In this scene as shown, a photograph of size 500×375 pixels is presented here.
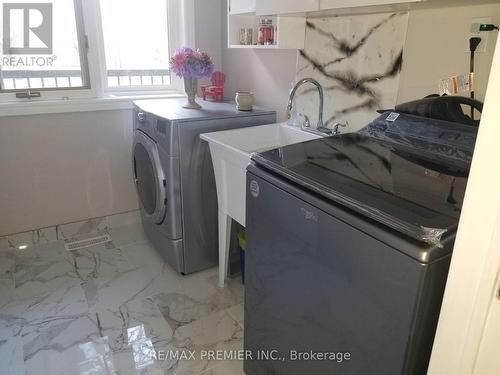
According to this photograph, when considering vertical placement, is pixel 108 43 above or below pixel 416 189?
above

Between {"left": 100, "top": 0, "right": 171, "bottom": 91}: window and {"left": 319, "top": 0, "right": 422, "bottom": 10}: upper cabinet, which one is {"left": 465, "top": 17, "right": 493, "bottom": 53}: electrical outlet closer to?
{"left": 319, "top": 0, "right": 422, "bottom": 10}: upper cabinet

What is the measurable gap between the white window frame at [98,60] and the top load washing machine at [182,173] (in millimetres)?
463

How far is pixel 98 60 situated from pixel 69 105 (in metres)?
0.38

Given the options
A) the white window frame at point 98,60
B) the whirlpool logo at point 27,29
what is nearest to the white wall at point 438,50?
the white window frame at point 98,60

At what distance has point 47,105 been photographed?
2414 mm

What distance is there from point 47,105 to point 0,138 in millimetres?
351

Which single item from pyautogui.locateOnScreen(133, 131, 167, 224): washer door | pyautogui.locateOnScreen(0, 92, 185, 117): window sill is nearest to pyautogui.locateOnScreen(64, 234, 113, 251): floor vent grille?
pyautogui.locateOnScreen(133, 131, 167, 224): washer door

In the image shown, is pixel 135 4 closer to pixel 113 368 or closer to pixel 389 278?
pixel 113 368

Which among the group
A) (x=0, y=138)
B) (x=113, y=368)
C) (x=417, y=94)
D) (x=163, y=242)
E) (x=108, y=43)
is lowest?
(x=113, y=368)

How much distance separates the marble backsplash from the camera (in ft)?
5.12

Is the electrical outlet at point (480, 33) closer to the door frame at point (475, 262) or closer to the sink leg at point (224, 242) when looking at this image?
the door frame at point (475, 262)

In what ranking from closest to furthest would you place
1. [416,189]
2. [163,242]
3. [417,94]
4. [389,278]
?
[389,278]
[416,189]
[417,94]
[163,242]

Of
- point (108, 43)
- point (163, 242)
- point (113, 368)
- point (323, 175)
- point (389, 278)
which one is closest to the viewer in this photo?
point (389, 278)

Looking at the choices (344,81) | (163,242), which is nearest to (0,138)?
(163,242)
